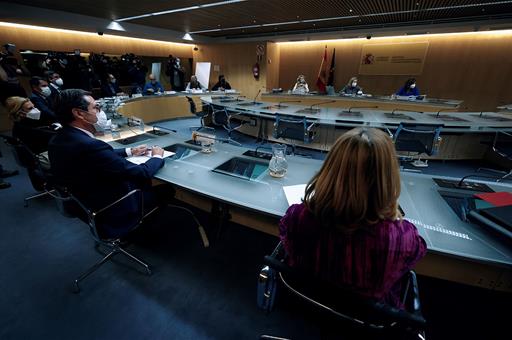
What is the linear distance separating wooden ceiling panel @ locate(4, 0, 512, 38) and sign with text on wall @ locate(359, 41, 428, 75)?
126cm

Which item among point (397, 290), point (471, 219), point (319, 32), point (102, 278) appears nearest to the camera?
point (397, 290)

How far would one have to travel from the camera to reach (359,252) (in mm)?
719

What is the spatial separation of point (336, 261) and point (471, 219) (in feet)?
2.75

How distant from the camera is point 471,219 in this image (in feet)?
3.51

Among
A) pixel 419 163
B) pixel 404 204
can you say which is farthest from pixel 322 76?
pixel 404 204

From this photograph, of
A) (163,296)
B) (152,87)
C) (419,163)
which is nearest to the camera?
(163,296)

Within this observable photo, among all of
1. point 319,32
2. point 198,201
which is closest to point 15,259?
point 198,201

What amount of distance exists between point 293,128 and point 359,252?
3344 millimetres

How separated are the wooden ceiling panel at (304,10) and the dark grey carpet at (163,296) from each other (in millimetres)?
4784

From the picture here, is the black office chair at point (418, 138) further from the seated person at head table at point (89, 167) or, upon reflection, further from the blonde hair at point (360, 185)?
the seated person at head table at point (89, 167)

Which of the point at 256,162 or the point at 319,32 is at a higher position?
the point at 319,32

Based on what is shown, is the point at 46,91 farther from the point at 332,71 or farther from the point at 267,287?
the point at 332,71

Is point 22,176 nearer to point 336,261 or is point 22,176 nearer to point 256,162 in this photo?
point 256,162

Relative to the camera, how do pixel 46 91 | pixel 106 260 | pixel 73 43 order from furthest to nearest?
pixel 73 43 < pixel 46 91 < pixel 106 260
